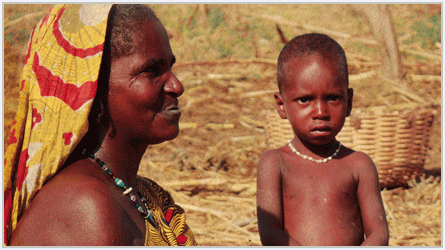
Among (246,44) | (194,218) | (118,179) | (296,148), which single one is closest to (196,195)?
(194,218)

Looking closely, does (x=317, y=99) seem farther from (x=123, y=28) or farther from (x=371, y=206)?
(x=123, y=28)

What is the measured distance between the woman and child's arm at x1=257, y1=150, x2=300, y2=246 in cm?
92

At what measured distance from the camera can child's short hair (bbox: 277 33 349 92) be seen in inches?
116

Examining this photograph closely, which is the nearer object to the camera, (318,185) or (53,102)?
(53,102)

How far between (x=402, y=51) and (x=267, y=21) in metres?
2.61

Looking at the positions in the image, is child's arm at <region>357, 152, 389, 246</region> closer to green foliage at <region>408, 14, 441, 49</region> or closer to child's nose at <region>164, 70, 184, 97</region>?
child's nose at <region>164, 70, 184, 97</region>

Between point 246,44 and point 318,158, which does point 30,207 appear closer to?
point 318,158

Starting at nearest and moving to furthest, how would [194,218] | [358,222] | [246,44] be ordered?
[358,222] < [194,218] < [246,44]

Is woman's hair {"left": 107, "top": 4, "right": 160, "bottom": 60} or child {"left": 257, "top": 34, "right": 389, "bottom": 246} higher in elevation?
woman's hair {"left": 107, "top": 4, "right": 160, "bottom": 60}

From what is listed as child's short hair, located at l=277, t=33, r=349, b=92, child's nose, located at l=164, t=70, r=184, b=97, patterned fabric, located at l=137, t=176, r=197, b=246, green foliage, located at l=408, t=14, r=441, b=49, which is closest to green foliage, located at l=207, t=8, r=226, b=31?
green foliage, located at l=408, t=14, r=441, b=49

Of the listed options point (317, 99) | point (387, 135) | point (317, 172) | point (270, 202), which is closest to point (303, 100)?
point (317, 99)

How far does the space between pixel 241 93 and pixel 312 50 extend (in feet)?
16.4

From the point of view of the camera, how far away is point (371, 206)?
9.46 feet

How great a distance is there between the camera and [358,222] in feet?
9.67
